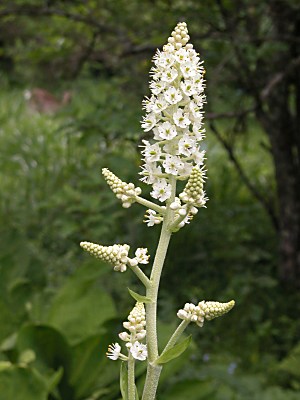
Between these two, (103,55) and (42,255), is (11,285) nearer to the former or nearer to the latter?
(42,255)

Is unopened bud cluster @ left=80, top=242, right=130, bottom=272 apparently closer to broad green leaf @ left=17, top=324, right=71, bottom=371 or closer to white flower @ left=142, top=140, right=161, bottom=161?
white flower @ left=142, top=140, right=161, bottom=161

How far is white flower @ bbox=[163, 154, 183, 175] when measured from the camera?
1351 mm

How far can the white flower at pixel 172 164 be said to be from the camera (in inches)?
53.2

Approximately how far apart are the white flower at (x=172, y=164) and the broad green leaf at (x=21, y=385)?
155 centimetres

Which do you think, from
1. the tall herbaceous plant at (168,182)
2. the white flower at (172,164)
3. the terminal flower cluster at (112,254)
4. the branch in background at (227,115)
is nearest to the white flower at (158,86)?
the tall herbaceous plant at (168,182)

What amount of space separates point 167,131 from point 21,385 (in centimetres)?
164

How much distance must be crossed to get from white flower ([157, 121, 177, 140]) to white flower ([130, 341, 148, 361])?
1.23 ft

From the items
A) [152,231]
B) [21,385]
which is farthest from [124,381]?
[152,231]

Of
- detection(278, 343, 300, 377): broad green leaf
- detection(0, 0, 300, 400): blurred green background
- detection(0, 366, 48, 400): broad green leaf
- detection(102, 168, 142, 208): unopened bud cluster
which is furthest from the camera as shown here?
detection(278, 343, 300, 377): broad green leaf

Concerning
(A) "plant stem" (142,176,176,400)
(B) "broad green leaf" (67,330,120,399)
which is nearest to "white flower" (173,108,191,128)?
(A) "plant stem" (142,176,176,400)

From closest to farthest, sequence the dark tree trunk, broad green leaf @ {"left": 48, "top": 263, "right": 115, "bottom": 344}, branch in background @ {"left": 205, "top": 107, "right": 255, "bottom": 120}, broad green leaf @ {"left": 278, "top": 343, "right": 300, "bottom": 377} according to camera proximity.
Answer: broad green leaf @ {"left": 48, "top": 263, "right": 115, "bottom": 344}, broad green leaf @ {"left": 278, "top": 343, "right": 300, "bottom": 377}, branch in background @ {"left": 205, "top": 107, "right": 255, "bottom": 120}, the dark tree trunk

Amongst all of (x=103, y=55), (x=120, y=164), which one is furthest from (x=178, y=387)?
(x=103, y=55)

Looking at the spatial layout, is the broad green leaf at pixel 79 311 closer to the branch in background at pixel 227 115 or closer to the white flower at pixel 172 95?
the branch in background at pixel 227 115

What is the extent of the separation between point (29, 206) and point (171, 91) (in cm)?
472
